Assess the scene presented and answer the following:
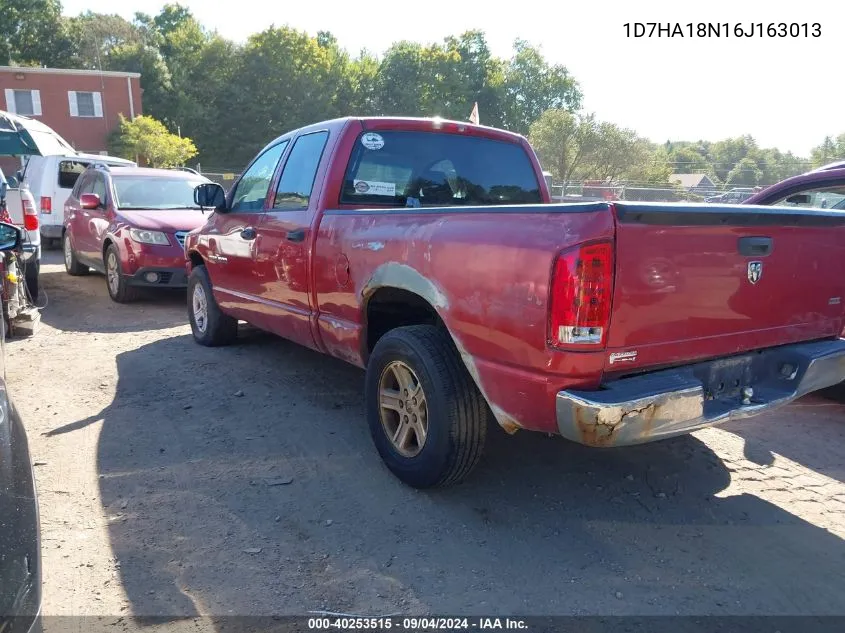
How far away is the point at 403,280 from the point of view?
3303 mm

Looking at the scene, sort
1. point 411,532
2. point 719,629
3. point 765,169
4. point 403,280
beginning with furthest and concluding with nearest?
point 765,169
point 403,280
point 411,532
point 719,629

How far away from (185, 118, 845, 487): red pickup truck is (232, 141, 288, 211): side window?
1.71ft

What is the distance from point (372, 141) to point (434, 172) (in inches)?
18.9

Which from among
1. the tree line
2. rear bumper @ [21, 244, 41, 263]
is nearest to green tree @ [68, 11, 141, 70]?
the tree line

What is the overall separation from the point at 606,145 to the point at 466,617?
4123cm

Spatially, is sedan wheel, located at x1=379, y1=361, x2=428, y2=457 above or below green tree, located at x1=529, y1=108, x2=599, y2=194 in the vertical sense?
below

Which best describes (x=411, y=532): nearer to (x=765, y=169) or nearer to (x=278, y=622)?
(x=278, y=622)

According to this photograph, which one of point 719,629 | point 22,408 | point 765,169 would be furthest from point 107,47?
point 719,629

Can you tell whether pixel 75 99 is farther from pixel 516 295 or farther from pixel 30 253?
pixel 516 295

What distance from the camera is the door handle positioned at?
2824mm

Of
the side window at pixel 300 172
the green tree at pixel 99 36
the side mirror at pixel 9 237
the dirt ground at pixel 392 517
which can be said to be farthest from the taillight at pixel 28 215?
the green tree at pixel 99 36

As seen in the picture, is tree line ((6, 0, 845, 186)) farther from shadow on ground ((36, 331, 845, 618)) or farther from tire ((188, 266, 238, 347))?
shadow on ground ((36, 331, 845, 618))

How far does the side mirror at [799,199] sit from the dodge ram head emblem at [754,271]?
2430 millimetres

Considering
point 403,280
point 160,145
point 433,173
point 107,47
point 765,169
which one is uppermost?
point 107,47
